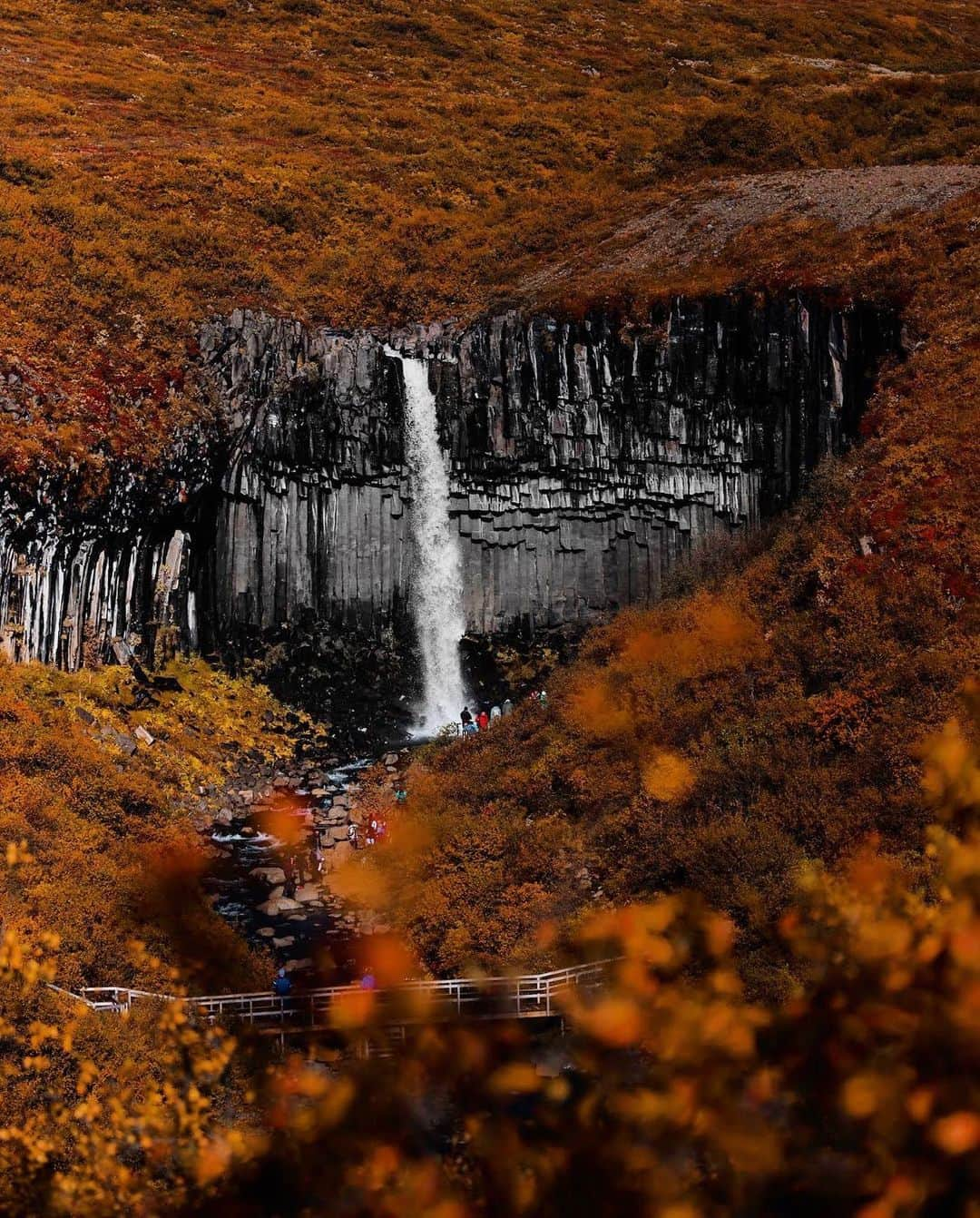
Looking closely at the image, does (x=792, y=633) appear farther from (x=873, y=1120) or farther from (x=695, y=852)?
(x=873, y=1120)

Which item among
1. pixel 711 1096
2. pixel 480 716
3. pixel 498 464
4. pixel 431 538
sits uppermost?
pixel 498 464

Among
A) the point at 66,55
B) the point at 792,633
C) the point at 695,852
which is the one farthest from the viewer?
the point at 66,55

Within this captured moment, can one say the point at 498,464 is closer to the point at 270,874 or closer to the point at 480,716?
the point at 480,716

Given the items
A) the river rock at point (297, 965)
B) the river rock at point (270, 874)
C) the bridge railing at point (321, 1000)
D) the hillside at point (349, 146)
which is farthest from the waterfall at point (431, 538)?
the bridge railing at point (321, 1000)

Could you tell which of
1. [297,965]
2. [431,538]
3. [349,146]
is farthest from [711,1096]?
[349,146]

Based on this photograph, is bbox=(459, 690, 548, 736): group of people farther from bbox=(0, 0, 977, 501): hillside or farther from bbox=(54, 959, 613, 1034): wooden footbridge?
bbox=(0, 0, 977, 501): hillside

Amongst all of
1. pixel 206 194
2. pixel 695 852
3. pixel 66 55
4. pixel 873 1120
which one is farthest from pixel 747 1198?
pixel 66 55
